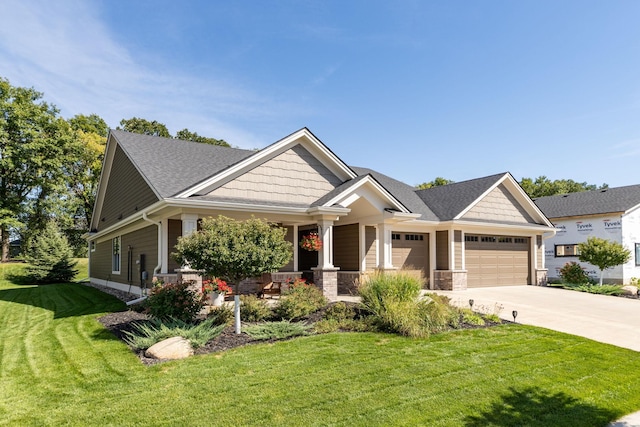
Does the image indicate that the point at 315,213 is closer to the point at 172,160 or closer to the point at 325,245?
the point at 325,245

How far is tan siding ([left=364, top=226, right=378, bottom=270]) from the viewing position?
16234 millimetres

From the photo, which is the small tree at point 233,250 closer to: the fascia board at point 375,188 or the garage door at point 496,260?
the fascia board at point 375,188

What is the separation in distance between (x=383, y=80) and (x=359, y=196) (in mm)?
5255

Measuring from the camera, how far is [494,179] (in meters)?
19.5

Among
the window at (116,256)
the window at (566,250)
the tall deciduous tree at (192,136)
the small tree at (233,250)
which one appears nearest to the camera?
the small tree at (233,250)

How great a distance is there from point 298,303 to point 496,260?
1344cm

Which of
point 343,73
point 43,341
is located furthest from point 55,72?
point 43,341

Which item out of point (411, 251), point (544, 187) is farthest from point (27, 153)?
point (544, 187)

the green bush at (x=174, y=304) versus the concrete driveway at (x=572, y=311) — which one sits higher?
the green bush at (x=174, y=304)

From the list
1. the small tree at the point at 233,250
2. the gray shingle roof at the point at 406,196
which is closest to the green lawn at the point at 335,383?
the small tree at the point at 233,250

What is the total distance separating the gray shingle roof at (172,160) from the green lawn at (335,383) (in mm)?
5302

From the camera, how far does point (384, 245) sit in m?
15.0

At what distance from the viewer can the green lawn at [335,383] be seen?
16.3 ft

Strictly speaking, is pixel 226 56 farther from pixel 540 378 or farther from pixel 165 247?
pixel 540 378
